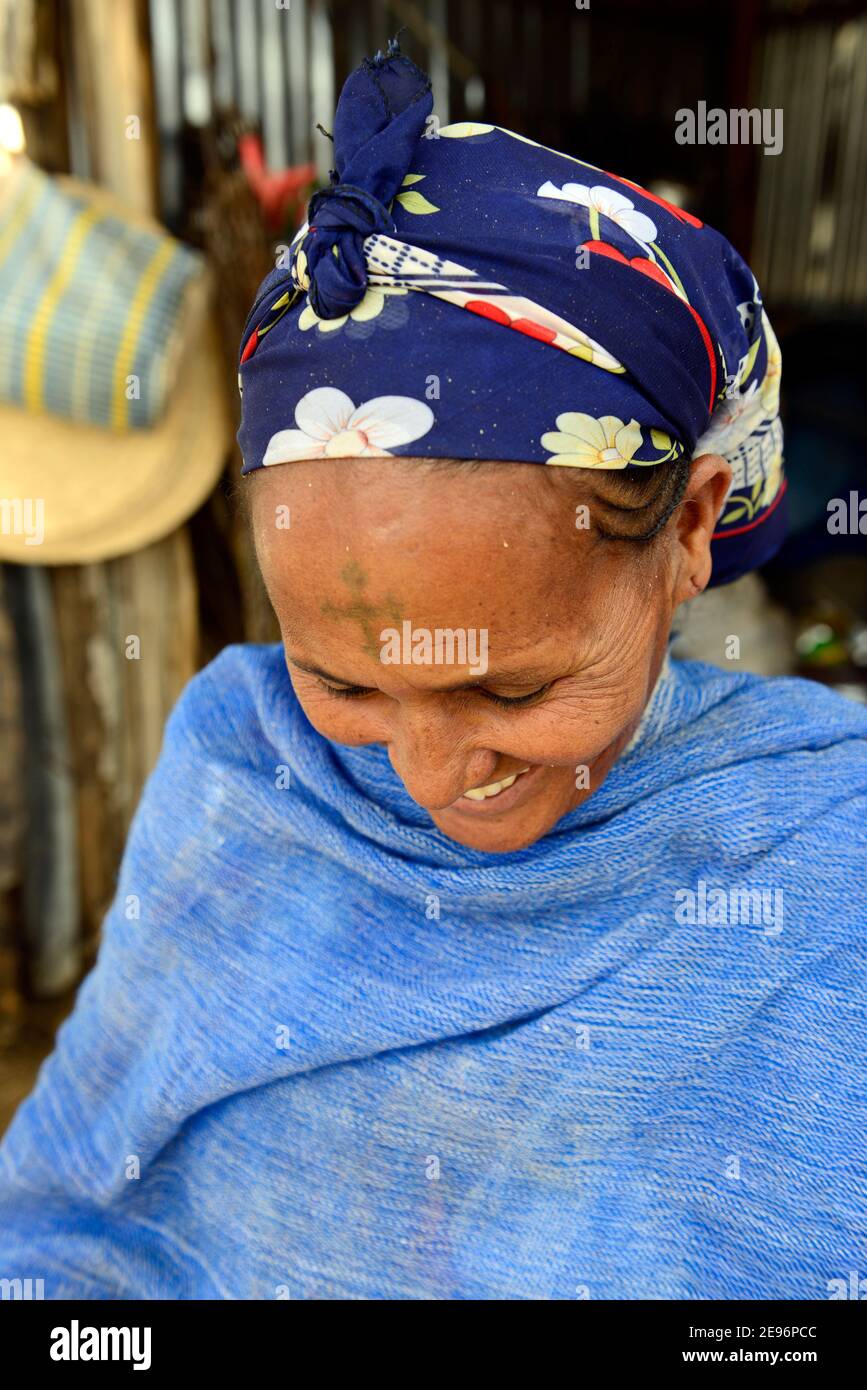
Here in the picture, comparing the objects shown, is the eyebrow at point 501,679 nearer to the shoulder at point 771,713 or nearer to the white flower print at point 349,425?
the white flower print at point 349,425

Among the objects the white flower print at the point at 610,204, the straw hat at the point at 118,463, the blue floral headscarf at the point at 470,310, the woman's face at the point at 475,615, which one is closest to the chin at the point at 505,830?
the woman's face at the point at 475,615

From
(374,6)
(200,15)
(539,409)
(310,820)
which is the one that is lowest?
(310,820)

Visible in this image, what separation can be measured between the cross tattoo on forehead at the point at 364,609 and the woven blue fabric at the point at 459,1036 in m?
0.42

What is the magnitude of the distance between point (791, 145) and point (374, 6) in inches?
88.2

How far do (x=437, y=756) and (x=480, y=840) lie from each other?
Answer: 0.59 ft

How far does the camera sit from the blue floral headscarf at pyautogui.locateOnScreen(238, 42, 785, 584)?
103cm

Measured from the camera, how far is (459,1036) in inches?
55.9

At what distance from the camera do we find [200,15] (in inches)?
134

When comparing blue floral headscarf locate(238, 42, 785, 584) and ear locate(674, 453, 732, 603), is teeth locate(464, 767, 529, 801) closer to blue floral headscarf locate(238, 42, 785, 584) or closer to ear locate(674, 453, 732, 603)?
ear locate(674, 453, 732, 603)

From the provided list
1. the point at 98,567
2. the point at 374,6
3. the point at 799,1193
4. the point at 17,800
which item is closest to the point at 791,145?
the point at 374,6

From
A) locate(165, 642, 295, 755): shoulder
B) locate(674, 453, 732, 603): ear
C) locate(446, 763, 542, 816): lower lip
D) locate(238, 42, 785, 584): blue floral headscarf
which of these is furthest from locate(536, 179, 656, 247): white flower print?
locate(165, 642, 295, 755): shoulder

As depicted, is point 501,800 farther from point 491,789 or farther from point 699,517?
point 699,517

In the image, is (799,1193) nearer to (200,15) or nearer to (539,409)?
(539,409)

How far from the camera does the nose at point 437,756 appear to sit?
1179 mm
